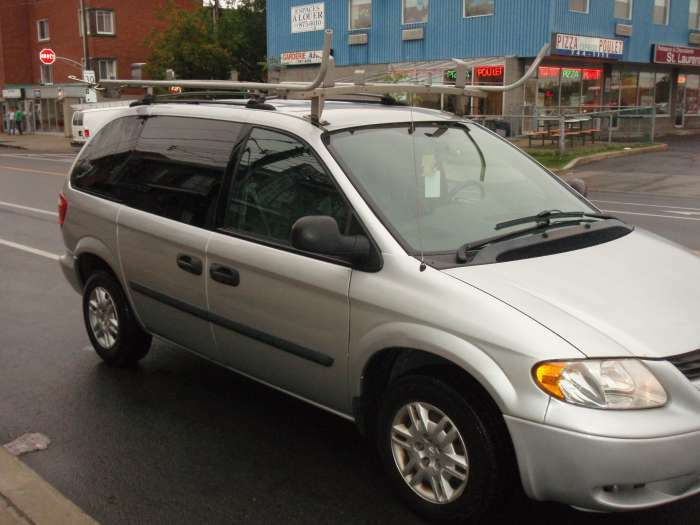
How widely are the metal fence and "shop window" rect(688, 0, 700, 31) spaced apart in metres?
11.8

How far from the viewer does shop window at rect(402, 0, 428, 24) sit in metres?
31.1

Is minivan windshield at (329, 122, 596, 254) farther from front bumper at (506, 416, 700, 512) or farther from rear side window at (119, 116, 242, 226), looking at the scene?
front bumper at (506, 416, 700, 512)

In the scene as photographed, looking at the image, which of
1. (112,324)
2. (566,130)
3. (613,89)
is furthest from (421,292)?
(613,89)

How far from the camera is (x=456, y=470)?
327cm

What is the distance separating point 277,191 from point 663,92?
3541 centimetres

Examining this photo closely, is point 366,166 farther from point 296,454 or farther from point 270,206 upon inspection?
point 296,454

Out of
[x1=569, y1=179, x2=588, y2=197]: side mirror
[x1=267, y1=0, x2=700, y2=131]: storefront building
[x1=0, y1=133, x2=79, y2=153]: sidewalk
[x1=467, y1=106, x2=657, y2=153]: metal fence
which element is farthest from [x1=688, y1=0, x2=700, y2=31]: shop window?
[x1=569, y1=179, x2=588, y2=197]: side mirror

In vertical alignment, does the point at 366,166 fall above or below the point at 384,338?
above

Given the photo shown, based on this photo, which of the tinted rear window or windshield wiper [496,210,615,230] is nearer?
windshield wiper [496,210,615,230]

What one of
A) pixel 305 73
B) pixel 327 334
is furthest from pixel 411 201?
pixel 305 73

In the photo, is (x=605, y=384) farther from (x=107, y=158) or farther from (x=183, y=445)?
(x=107, y=158)

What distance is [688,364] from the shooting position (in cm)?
300

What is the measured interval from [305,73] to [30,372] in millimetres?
32238

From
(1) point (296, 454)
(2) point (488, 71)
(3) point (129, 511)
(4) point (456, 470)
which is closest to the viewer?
(4) point (456, 470)
